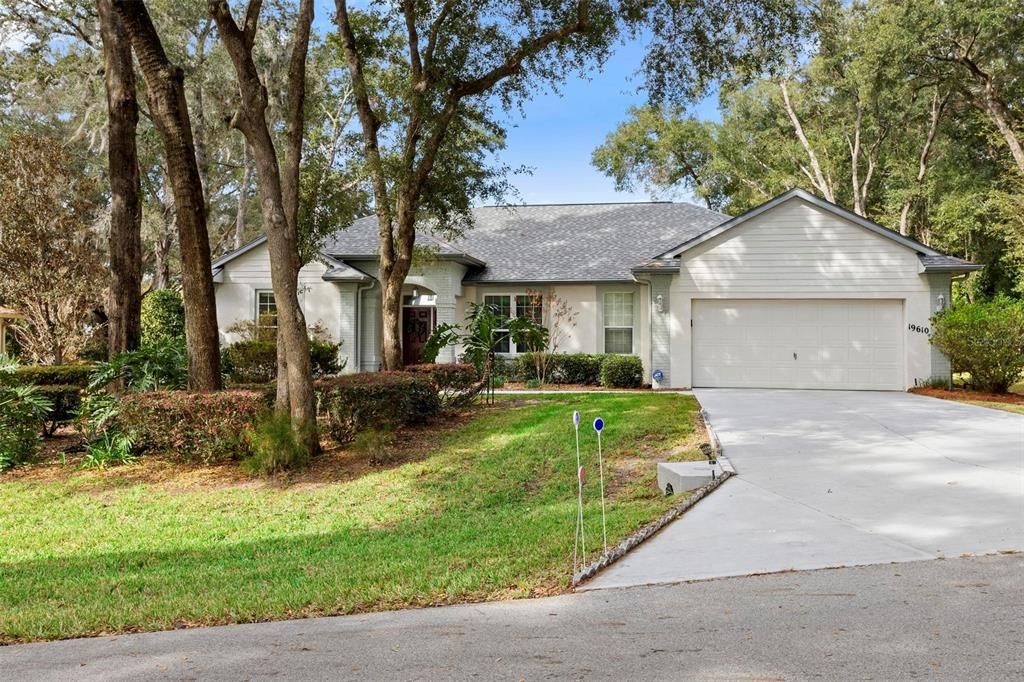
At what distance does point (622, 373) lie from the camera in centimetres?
1914

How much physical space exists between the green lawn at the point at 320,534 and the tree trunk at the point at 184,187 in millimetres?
2181

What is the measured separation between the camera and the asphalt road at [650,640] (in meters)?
3.62

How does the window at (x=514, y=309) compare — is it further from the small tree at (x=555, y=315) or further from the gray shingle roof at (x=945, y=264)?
the gray shingle roof at (x=945, y=264)

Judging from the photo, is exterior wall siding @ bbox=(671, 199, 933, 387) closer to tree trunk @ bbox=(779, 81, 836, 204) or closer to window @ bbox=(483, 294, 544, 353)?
window @ bbox=(483, 294, 544, 353)

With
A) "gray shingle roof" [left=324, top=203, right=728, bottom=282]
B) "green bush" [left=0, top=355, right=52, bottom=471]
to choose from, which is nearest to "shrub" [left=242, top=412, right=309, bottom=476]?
"green bush" [left=0, top=355, right=52, bottom=471]

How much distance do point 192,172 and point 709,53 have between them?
9788 millimetres

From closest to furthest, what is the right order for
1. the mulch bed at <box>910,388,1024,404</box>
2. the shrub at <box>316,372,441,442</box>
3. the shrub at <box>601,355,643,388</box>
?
1. the shrub at <box>316,372,441,442</box>
2. the mulch bed at <box>910,388,1024,404</box>
3. the shrub at <box>601,355,643,388</box>

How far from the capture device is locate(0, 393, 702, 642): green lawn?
507 centimetres

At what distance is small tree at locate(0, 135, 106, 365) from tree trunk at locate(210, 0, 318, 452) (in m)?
8.56

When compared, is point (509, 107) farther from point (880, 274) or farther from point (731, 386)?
point (880, 274)

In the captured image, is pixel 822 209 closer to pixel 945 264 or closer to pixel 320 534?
pixel 945 264

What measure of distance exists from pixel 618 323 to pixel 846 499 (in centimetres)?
1367

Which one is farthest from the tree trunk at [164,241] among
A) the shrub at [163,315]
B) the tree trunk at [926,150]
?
the tree trunk at [926,150]

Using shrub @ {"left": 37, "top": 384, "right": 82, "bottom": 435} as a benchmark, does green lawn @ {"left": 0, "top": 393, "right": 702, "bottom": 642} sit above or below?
below
